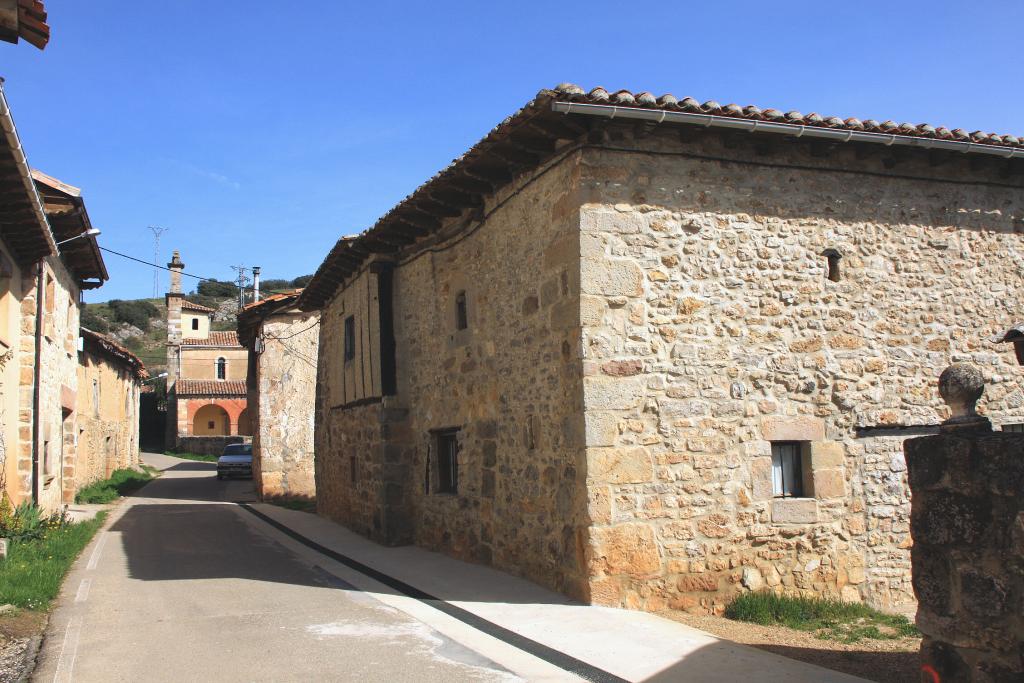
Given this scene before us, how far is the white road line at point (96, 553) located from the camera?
1062 centimetres

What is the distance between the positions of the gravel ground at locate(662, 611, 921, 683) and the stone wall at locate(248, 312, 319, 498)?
52.9ft

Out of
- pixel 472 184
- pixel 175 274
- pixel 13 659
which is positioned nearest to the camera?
pixel 13 659

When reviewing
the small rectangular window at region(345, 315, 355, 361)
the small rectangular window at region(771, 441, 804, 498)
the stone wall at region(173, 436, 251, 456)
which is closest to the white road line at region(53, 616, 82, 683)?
the small rectangular window at region(771, 441, 804, 498)

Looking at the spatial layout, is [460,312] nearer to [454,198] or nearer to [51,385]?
[454,198]

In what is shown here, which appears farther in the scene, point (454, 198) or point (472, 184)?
point (454, 198)

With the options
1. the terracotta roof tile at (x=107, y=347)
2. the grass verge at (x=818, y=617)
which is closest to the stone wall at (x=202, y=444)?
the terracotta roof tile at (x=107, y=347)

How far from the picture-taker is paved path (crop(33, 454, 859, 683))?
5.82 metres

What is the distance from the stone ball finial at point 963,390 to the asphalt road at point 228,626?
340cm

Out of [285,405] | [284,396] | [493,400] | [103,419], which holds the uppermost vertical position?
[284,396]

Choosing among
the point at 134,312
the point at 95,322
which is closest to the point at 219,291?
the point at 134,312

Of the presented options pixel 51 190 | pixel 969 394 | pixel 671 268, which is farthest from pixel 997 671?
pixel 51 190

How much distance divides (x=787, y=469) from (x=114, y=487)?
787 inches

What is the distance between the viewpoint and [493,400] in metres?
9.78

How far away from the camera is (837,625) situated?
7.73 meters
